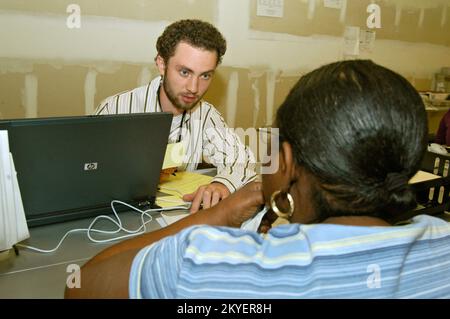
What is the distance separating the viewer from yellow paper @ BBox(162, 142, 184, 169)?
1.33 m

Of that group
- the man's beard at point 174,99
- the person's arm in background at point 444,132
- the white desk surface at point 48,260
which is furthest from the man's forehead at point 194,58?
the person's arm in background at point 444,132

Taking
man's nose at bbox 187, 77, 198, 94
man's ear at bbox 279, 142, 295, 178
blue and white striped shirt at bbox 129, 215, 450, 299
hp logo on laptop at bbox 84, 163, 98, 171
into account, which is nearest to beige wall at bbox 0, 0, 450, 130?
man's nose at bbox 187, 77, 198, 94

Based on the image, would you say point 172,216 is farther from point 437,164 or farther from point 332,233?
point 437,164

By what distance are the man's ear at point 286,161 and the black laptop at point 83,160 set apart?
1.66 ft

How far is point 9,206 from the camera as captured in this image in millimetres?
941

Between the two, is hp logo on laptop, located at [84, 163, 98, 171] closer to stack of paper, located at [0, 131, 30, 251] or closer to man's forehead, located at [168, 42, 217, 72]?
stack of paper, located at [0, 131, 30, 251]

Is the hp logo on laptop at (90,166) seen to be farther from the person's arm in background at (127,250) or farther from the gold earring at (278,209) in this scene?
the gold earring at (278,209)

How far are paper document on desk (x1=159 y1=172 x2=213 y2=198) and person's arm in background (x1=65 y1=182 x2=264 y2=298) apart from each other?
14.2 inches

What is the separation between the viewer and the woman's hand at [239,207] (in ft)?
3.46
